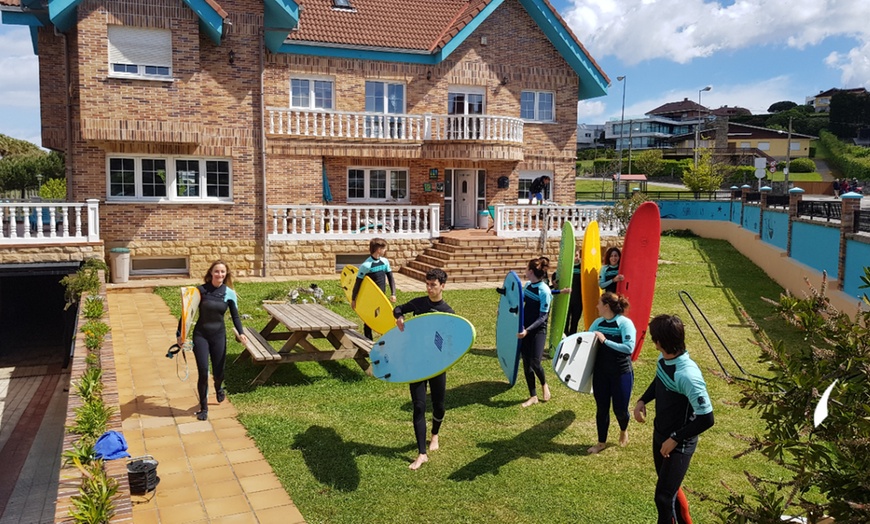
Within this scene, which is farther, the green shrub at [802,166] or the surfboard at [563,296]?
the green shrub at [802,166]

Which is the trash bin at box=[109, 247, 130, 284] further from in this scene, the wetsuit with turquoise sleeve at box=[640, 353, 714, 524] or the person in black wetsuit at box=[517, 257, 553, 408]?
the wetsuit with turquoise sleeve at box=[640, 353, 714, 524]

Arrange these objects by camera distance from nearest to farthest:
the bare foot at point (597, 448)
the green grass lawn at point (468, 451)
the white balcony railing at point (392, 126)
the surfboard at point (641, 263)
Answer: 1. the green grass lawn at point (468, 451)
2. the bare foot at point (597, 448)
3. the surfboard at point (641, 263)
4. the white balcony railing at point (392, 126)

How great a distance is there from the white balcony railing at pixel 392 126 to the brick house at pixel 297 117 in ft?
0.20

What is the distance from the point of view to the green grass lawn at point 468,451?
6070mm

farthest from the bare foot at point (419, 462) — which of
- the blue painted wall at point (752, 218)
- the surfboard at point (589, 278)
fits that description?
the blue painted wall at point (752, 218)

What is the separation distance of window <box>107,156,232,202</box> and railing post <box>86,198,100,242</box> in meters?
1.96

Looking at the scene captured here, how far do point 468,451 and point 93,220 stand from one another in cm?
1314

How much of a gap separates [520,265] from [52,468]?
13.6 metres

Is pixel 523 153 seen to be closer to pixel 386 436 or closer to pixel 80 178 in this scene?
pixel 80 178

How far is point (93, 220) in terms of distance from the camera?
55.4 feet

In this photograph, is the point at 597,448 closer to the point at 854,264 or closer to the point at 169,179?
the point at 854,264

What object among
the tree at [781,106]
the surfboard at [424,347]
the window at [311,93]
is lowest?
the surfboard at [424,347]

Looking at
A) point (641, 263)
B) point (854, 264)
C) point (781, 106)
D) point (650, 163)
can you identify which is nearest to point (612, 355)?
point (641, 263)

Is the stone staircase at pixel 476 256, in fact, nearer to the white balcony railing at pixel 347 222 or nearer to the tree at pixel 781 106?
the white balcony railing at pixel 347 222
